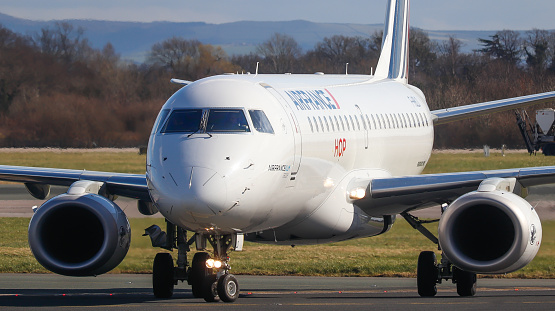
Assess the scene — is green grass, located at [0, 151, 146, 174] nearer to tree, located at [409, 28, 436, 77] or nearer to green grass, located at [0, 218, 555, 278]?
green grass, located at [0, 218, 555, 278]

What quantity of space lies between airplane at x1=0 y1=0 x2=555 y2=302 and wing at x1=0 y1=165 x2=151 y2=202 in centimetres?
3

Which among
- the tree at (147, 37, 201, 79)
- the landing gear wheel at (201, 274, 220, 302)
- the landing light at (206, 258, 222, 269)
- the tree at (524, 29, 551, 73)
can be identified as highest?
the landing light at (206, 258, 222, 269)

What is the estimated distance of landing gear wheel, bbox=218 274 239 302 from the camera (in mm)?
15625

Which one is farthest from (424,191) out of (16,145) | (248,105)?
(16,145)

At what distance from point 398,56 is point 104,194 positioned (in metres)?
11.1

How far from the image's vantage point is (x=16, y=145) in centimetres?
4762

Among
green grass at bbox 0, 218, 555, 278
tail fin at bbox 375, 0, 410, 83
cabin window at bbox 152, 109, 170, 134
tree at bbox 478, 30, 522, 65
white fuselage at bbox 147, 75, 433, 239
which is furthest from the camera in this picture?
tree at bbox 478, 30, 522, 65

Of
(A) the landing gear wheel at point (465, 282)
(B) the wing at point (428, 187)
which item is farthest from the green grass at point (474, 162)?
(A) the landing gear wheel at point (465, 282)

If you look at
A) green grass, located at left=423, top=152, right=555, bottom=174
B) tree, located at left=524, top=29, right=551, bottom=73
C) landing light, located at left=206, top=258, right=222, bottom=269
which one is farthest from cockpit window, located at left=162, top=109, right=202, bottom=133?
tree, located at left=524, top=29, right=551, bottom=73

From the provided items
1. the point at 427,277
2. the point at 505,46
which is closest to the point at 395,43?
the point at 427,277

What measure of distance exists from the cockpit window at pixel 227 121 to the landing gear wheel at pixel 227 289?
2209 mm

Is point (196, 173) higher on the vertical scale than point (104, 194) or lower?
higher

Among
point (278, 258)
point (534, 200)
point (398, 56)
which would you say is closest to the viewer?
point (278, 258)

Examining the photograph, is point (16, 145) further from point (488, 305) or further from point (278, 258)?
point (488, 305)
